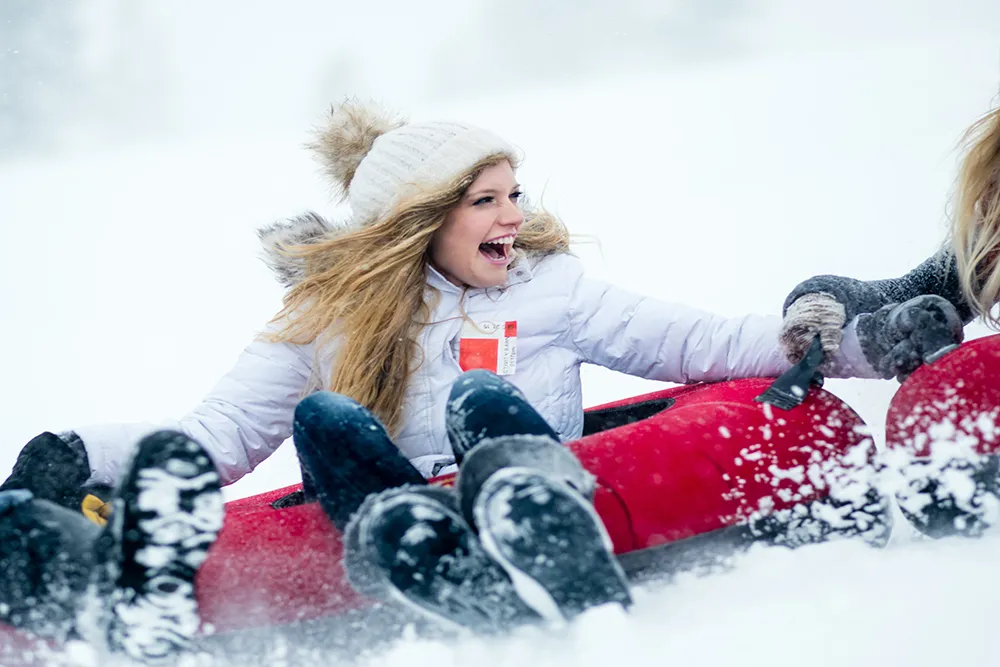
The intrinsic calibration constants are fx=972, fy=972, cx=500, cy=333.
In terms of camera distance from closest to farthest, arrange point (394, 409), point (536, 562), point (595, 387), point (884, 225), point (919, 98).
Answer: point (536, 562)
point (394, 409)
point (595, 387)
point (884, 225)
point (919, 98)

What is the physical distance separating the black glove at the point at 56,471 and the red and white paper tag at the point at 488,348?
508 mm

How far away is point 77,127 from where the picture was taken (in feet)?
11.2

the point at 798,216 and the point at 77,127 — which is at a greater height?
the point at 77,127

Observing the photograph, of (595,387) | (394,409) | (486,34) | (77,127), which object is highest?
(486,34)

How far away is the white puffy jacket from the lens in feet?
4.48

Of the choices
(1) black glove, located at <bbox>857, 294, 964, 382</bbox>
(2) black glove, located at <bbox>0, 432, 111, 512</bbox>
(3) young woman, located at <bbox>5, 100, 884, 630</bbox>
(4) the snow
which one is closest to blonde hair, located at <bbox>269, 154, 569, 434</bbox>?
(3) young woman, located at <bbox>5, 100, 884, 630</bbox>

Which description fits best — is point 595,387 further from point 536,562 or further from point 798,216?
point 536,562

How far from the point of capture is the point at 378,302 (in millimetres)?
1375

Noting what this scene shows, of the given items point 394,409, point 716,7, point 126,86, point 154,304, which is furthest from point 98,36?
point 394,409

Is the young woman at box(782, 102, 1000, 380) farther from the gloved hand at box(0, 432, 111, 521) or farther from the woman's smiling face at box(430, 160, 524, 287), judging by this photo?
the gloved hand at box(0, 432, 111, 521)

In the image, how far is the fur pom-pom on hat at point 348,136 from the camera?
5.02ft

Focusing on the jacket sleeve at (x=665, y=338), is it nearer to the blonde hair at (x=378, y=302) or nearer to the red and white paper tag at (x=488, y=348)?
the red and white paper tag at (x=488, y=348)

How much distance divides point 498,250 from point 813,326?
1.52 ft

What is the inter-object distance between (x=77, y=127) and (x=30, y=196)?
0.95 feet
